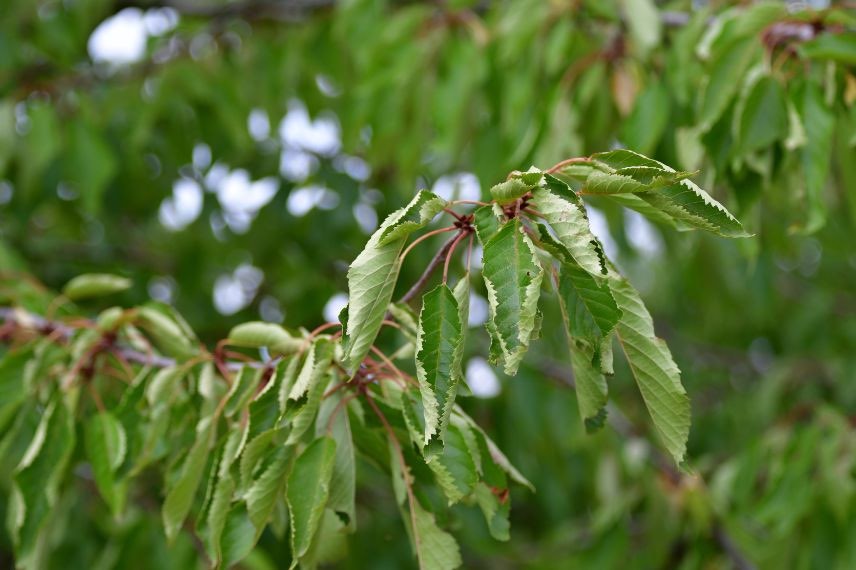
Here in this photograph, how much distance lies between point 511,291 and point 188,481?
62cm

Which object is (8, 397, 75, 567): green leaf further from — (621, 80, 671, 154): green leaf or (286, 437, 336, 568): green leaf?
(621, 80, 671, 154): green leaf

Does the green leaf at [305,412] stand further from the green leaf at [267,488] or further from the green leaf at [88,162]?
the green leaf at [88,162]

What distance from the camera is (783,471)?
94.7 inches

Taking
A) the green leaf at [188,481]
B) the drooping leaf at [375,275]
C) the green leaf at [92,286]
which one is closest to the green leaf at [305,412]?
the drooping leaf at [375,275]

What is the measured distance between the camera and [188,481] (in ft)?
4.61

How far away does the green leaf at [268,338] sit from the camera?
1.35 meters

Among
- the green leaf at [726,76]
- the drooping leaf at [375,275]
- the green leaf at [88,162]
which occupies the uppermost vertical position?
the drooping leaf at [375,275]

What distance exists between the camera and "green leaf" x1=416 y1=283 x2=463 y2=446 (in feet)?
3.39

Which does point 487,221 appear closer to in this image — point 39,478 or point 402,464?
point 402,464

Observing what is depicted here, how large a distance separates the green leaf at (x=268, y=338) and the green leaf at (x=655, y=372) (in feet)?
1.40

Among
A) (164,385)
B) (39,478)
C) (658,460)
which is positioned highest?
(164,385)

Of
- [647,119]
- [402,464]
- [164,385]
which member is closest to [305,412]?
[402,464]

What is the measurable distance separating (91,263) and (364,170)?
1.10 m

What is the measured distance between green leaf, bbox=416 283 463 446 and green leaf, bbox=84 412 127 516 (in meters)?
0.68
